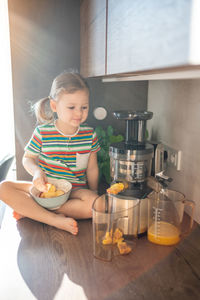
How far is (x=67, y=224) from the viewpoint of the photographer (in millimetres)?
1038

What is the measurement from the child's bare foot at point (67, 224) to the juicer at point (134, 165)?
177 millimetres

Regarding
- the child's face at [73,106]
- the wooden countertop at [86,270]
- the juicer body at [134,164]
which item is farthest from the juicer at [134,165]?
the child's face at [73,106]

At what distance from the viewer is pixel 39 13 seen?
1436mm

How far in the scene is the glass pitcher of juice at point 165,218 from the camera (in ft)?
3.09

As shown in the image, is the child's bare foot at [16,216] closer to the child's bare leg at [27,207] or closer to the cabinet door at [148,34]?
the child's bare leg at [27,207]

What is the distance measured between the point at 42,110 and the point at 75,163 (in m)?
0.30

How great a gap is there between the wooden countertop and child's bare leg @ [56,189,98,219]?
0.12m

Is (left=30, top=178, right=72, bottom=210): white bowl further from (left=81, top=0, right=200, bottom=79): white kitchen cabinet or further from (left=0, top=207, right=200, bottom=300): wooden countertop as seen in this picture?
(left=81, top=0, right=200, bottom=79): white kitchen cabinet

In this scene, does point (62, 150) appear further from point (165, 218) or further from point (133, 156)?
point (165, 218)

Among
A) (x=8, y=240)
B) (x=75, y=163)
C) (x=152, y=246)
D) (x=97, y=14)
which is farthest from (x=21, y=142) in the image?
(x=152, y=246)

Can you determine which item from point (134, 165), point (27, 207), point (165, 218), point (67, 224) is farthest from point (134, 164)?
point (27, 207)

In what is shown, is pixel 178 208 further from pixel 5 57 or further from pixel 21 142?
pixel 5 57

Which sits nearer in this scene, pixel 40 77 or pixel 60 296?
pixel 60 296

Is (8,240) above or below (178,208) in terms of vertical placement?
below
